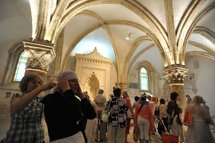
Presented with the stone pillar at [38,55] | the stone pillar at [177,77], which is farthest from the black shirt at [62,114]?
the stone pillar at [177,77]

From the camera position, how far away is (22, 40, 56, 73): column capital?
5160mm

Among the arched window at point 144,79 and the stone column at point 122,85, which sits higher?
the arched window at point 144,79

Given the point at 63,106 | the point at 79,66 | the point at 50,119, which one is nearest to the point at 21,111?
the point at 50,119

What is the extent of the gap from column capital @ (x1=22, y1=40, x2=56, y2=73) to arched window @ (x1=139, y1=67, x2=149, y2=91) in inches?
389

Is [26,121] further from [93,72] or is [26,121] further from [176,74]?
[93,72]

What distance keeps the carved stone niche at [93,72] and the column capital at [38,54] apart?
229 inches

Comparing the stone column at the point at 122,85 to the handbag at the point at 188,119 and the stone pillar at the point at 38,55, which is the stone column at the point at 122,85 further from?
the handbag at the point at 188,119

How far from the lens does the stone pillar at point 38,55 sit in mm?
5156

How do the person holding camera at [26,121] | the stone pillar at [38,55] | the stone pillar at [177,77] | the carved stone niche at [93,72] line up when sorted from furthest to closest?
the carved stone niche at [93,72] < the stone pillar at [177,77] < the stone pillar at [38,55] < the person holding camera at [26,121]

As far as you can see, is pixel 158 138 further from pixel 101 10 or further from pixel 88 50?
pixel 88 50

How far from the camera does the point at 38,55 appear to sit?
5.30m

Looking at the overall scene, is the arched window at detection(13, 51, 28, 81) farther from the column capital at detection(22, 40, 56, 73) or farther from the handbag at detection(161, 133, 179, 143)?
the handbag at detection(161, 133, 179, 143)

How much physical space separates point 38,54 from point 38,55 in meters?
0.03

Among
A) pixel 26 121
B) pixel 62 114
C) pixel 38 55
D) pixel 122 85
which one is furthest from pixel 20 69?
pixel 62 114
